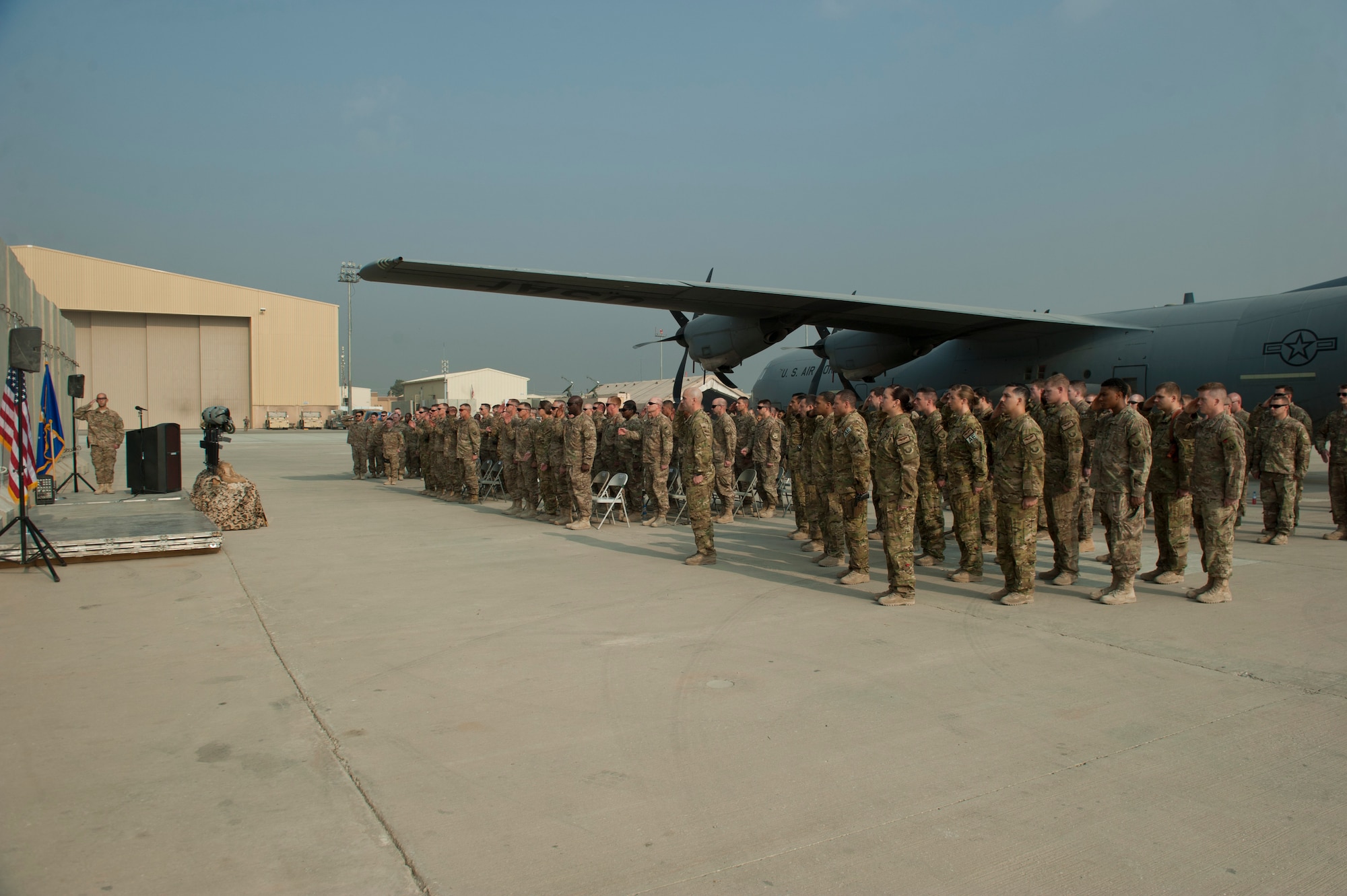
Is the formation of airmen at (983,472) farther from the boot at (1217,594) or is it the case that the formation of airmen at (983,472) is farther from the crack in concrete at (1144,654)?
the crack in concrete at (1144,654)

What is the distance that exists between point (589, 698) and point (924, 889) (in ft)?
7.05

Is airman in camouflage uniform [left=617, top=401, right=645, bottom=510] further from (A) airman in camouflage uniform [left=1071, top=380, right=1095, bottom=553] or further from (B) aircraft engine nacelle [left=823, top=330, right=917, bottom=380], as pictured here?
(B) aircraft engine nacelle [left=823, top=330, right=917, bottom=380]

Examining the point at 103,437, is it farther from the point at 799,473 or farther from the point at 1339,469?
the point at 1339,469

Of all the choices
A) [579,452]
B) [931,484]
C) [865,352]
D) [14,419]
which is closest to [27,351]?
[14,419]

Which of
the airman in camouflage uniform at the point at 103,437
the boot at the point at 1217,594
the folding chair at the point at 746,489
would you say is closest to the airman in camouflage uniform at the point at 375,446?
the airman in camouflage uniform at the point at 103,437

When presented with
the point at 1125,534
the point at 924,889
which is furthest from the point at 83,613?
the point at 1125,534

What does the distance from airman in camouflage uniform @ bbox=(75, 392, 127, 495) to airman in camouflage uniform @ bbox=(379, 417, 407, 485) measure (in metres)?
5.11

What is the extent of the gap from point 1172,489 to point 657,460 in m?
6.27

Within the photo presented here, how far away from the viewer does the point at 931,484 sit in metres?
8.07

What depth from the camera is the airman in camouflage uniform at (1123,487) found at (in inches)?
253

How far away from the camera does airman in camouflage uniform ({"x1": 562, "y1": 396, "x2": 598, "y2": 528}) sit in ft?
35.5

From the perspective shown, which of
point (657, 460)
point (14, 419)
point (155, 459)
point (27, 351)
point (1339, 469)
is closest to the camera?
point (27, 351)

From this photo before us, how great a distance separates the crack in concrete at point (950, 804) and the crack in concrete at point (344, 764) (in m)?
0.77

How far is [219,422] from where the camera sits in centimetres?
1245
